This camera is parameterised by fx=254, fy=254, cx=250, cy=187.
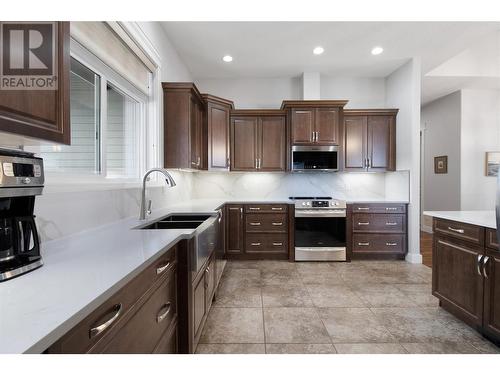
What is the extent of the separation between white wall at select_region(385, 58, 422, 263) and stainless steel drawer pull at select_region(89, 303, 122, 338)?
399 cm

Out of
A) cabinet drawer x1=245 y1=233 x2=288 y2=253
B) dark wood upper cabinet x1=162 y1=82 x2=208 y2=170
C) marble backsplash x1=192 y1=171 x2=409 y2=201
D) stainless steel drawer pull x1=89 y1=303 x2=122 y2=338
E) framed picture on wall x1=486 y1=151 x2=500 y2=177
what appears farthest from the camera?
framed picture on wall x1=486 y1=151 x2=500 y2=177

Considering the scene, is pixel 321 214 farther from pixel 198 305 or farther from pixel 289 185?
pixel 198 305

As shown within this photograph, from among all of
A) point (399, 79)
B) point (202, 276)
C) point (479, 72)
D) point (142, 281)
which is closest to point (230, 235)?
point (202, 276)

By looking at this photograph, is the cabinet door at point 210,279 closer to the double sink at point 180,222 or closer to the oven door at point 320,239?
the double sink at point 180,222

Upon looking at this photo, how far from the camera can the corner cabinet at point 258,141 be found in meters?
4.01

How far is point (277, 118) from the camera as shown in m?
4.02

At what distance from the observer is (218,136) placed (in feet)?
12.3

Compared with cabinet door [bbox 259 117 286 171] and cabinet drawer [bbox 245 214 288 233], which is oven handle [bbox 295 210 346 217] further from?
cabinet door [bbox 259 117 286 171]

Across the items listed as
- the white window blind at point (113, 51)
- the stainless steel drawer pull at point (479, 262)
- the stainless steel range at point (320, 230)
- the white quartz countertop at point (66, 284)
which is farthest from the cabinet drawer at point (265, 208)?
the white quartz countertop at point (66, 284)

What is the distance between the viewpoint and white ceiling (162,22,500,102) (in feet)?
9.77

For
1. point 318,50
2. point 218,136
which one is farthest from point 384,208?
point 218,136

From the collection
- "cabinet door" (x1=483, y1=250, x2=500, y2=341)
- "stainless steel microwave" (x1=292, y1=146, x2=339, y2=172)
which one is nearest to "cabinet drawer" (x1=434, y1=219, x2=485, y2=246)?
"cabinet door" (x1=483, y1=250, x2=500, y2=341)
